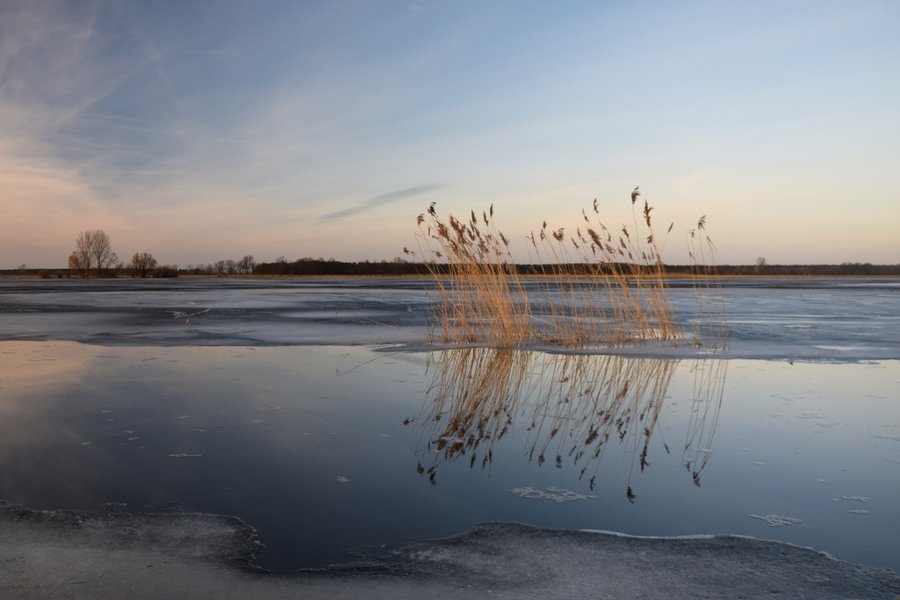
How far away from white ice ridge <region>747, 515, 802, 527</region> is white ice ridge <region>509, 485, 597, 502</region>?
0.60 meters

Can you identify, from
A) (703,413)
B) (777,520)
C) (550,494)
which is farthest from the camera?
(703,413)

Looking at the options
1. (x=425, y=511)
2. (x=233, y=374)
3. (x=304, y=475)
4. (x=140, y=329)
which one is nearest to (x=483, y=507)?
(x=425, y=511)

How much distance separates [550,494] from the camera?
2.58 meters

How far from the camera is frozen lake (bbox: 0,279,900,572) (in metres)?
2.35

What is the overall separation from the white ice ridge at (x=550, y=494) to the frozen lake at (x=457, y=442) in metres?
0.01

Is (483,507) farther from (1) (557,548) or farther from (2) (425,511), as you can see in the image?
(1) (557,548)

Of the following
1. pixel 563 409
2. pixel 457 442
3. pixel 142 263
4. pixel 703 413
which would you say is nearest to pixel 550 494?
pixel 457 442

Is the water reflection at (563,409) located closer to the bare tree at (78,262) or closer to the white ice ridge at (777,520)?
the white ice ridge at (777,520)

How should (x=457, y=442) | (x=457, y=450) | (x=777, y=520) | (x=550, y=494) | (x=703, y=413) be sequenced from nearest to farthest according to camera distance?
(x=777, y=520)
(x=550, y=494)
(x=457, y=450)
(x=457, y=442)
(x=703, y=413)

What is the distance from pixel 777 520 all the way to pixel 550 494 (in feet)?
2.63

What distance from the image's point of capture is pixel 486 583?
1855 millimetres

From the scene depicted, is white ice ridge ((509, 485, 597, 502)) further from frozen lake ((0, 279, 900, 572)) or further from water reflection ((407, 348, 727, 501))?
water reflection ((407, 348, 727, 501))

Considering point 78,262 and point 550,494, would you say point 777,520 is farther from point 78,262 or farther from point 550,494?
point 78,262

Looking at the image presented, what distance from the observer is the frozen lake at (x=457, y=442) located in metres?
2.35
